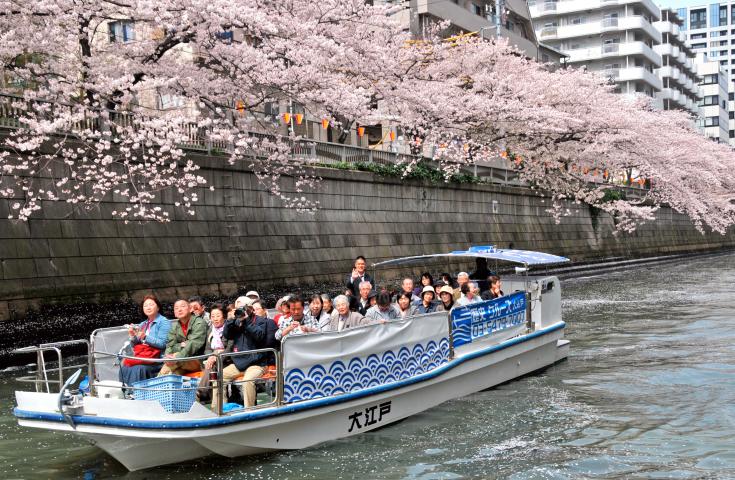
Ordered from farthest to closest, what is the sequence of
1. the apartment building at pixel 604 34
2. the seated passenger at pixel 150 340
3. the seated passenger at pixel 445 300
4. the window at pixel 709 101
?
the window at pixel 709 101 → the apartment building at pixel 604 34 → the seated passenger at pixel 445 300 → the seated passenger at pixel 150 340

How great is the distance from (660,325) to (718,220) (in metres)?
40.5

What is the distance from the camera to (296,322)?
10.6 meters

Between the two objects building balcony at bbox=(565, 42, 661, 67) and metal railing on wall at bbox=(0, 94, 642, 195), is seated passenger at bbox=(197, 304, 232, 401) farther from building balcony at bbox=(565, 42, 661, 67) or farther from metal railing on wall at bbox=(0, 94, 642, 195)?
building balcony at bbox=(565, 42, 661, 67)

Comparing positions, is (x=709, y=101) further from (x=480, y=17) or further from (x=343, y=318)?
(x=343, y=318)

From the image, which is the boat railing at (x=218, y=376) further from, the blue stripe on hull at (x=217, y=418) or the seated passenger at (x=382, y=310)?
the seated passenger at (x=382, y=310)

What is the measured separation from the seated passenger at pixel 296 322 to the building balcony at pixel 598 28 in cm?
7389

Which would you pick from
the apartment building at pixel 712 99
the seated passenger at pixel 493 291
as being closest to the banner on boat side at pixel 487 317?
the seated passenger at pixel 493 291

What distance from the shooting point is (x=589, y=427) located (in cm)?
1052

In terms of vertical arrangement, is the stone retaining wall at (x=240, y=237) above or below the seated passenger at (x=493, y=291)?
above

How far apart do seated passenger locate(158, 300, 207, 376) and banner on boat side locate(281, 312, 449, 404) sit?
1142 mm

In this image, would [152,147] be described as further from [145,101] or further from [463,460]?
[463,460]

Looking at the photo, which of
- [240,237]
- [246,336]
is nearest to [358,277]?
[246,336]

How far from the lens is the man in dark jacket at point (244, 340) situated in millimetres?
9609

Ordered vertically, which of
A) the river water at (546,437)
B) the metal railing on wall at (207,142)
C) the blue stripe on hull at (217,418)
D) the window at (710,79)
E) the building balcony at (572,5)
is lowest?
the river water at (546,437)
